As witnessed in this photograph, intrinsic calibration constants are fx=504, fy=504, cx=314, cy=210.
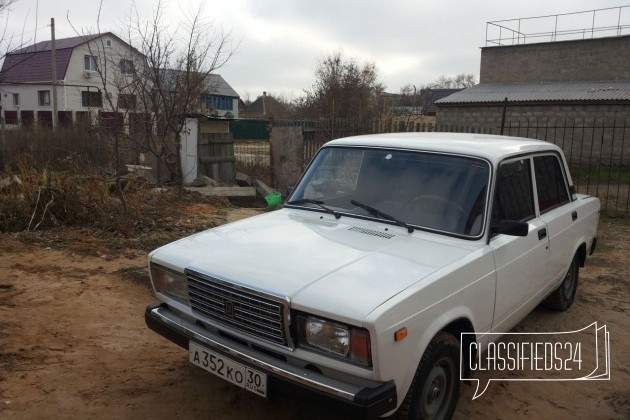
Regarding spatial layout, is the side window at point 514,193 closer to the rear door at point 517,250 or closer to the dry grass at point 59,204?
the rear door at point 517,250

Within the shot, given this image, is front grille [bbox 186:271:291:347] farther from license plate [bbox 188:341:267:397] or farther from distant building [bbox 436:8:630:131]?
distant building [bbox 436:8:630:131]

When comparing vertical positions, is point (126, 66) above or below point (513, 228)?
above

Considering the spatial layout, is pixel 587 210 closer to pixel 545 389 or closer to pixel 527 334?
pixel 527 334

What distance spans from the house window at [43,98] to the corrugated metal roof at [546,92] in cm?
3315

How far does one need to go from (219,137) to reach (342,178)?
9.23 metres

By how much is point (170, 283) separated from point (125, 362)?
0.95m

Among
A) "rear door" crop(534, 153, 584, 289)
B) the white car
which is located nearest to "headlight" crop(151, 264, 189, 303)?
the white car

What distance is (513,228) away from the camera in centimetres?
318

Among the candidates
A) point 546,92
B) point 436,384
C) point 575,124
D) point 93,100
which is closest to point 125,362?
point 436,384

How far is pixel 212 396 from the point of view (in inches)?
130

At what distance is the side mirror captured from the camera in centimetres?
314

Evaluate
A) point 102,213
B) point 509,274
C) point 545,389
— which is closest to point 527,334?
point 545,389

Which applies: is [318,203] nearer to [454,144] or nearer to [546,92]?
[454,144]

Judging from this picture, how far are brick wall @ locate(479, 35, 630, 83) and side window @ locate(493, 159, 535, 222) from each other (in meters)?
23.9
